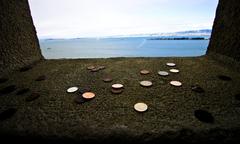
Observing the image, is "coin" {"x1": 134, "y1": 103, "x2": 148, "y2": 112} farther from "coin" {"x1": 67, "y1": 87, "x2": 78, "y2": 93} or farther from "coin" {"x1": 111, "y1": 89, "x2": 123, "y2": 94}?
"coin" {"x1": 67, "y1": 87, "x2": 78, "y2": 93}

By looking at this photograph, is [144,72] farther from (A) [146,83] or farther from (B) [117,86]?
(B) [117,86]

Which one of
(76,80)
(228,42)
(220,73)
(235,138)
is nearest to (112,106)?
(76,80)

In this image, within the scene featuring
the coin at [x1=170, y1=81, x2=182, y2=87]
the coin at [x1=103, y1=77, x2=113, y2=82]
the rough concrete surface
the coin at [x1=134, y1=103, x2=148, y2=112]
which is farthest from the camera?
the coin at [x1=103, y1=77, x2=113, y2=82]

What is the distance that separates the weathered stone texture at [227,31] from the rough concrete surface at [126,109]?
22 cm

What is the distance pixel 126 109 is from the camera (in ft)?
3.03

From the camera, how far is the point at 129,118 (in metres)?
0.85

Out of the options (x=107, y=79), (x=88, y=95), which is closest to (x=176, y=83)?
(x=107, y=79)

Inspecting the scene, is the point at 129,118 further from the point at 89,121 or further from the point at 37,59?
the point at 37,59

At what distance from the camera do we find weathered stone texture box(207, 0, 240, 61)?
1359 mm

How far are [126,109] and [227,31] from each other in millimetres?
1423

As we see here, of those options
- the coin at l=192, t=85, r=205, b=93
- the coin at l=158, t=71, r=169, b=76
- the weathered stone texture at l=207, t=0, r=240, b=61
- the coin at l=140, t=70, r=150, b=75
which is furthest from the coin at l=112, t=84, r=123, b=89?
the weathered stone texture at l=207, t=0, r=240, b=61

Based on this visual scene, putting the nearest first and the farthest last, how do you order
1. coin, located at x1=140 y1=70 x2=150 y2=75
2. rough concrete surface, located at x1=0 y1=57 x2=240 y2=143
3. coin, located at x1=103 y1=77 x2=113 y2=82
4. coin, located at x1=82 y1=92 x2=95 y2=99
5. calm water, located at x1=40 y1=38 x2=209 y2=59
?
1. rough concrete surface, located at x1=0 y1=57 x2=240 y2=143
2. coin, located at x1=82 y1=92 x2=95 y2=99
3. coin, located at x1=103 y1=77 x2=113 y2=82
4. coin, located at x1=140 y1=70 x2=150 y2=75
5. calm water, located at x1=40 y1=38 x2=209 y2=59

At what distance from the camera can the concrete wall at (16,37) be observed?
1457 millimetres

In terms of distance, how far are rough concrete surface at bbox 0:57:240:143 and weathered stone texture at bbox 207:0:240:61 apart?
219 millimetres
